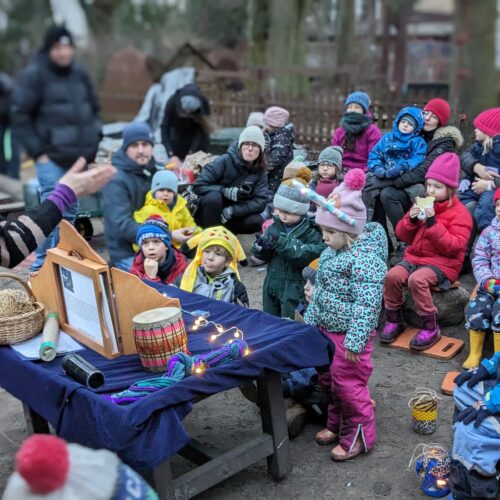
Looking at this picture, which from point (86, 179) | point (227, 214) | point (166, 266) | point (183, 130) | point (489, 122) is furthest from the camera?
point (183, 130)

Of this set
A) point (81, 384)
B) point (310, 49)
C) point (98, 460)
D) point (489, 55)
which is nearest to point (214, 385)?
point (81, 384)

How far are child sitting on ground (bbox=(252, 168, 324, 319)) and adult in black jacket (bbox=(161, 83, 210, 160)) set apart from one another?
4565mm

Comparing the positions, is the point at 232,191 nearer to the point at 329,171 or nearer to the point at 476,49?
the point at 329,171

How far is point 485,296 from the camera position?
14.9 feet

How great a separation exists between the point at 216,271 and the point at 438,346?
178 centimetres

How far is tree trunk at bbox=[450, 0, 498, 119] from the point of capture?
1.82 metres

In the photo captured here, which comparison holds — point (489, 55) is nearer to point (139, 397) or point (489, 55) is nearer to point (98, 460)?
point (98, 460)

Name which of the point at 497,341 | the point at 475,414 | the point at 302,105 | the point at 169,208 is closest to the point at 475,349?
the point at 497,341

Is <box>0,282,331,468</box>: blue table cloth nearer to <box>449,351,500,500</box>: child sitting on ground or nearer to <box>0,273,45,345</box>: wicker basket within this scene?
<box>0,273,45,345</box>: wicker basket

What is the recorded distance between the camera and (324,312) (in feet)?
12.4

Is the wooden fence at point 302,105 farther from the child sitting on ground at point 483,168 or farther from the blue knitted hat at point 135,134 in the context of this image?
the child sitting on ground at point 483,168

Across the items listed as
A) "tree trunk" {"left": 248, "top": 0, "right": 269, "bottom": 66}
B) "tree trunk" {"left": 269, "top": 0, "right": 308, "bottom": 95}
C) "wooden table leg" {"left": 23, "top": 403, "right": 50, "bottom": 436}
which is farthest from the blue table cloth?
"tree trunk" {"left": 248, "top": 0, "right": 269, "bottom": 66}

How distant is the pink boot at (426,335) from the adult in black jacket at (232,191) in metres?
2.55

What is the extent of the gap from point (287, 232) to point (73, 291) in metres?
1.57
